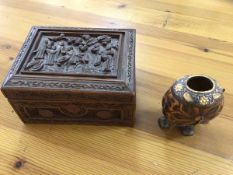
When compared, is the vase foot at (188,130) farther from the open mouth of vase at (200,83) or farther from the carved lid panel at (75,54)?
the carved lid panel at (75,54)

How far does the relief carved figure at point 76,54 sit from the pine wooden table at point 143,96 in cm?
18

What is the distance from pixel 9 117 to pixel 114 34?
40 cm

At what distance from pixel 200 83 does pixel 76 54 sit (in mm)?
339

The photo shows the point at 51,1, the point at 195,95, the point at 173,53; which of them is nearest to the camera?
the point at 195,95

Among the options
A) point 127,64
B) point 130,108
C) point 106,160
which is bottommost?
point 106,160

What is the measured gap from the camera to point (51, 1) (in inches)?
50.3

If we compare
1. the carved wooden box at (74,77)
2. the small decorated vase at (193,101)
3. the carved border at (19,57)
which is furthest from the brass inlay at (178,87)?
the carved border at (19,57)

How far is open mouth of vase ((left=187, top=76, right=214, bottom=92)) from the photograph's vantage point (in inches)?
26.4

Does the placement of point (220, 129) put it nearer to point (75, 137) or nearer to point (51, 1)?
point (75, 137)

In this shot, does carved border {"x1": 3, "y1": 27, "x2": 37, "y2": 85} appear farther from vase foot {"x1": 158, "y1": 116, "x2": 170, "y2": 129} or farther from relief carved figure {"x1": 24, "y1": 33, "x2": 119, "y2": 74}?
vase foot {"x1": 158, "y1": 116, "x2": 170, "y2": 129}

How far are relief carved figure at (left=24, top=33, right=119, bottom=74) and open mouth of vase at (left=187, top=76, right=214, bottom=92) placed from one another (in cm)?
20

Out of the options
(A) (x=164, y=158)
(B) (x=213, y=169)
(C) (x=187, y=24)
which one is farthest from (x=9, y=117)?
(C) (x=187, y=24)

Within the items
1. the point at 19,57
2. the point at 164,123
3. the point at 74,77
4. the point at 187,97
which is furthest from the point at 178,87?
the point at 19,57

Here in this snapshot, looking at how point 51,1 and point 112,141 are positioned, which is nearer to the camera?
point 112,141
